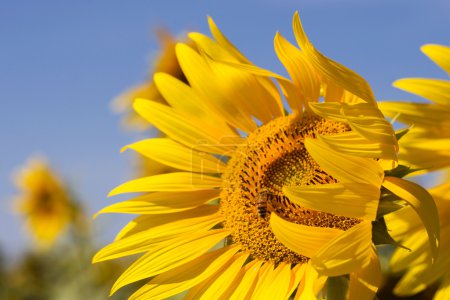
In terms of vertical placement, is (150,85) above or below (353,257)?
above

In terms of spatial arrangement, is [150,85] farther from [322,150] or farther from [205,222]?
[322,150]

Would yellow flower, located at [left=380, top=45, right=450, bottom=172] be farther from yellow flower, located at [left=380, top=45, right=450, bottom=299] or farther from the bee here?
the bee

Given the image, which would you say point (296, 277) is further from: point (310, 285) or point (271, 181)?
point (271, 181)

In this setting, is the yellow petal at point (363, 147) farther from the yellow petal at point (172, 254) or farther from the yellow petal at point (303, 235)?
the yellow petal at point (172, 254)

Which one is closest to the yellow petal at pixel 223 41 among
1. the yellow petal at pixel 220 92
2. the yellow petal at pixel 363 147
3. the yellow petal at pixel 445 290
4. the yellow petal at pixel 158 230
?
the yellow petal at pixel 220 92

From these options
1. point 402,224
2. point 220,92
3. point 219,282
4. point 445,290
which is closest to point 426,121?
point 402,224

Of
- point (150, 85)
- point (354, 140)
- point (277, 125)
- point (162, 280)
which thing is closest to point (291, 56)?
point (277, 125)
